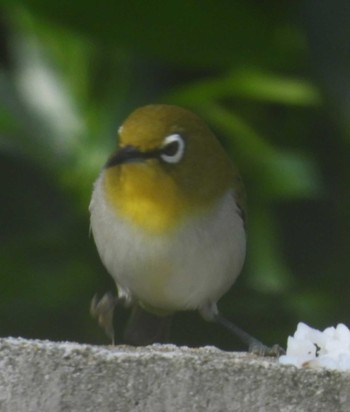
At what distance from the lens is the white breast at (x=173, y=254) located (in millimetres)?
4066

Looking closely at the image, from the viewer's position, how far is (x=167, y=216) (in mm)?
4055

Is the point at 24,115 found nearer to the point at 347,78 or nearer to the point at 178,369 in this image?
the point at 347,78

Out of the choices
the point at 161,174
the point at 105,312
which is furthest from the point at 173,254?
the point at 105,312

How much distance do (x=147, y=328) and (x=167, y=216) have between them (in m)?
0.75

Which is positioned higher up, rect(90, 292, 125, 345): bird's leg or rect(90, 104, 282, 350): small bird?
rect(90, 104, 282, 350): small bird

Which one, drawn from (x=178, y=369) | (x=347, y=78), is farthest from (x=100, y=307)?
(x=178, y=369)

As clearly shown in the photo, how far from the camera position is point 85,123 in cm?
438

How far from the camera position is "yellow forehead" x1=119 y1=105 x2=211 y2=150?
3869 mm

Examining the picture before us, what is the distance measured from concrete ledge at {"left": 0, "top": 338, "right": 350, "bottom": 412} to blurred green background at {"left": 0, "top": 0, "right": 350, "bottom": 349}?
1.98 metres

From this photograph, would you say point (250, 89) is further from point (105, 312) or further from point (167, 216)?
point (105, 312)

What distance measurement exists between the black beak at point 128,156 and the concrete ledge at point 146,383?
1595 mm

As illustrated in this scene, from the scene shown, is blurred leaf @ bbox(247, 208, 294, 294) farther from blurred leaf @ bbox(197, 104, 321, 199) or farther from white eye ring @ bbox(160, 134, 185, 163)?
white eye ring @ bbox(160, 134, 185, 163)

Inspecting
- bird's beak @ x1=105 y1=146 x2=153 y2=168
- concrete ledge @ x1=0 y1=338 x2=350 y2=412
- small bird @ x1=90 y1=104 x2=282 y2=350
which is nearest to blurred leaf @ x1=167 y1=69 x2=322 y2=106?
small bird @ x1=90 y1=104 x2=282 y2=350

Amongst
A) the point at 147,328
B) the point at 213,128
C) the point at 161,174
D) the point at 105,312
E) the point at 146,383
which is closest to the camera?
the point at 146,383
